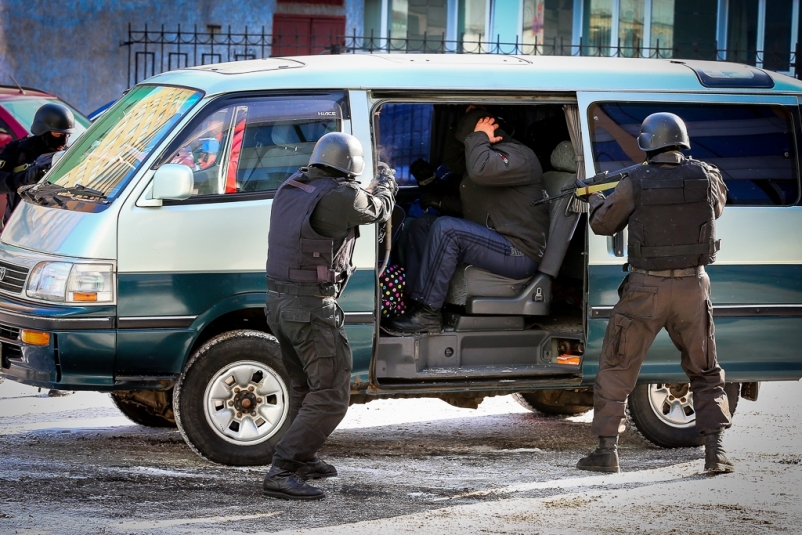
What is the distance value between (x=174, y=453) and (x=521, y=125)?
2878 mm

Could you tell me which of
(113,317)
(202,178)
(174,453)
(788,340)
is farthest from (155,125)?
(788,340)

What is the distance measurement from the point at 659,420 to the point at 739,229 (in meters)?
1.19

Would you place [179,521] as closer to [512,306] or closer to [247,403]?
[247,403]

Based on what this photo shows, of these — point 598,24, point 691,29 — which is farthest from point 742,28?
point 598,24

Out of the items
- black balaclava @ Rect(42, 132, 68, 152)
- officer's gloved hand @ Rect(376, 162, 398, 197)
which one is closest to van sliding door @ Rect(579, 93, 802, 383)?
officer's gloved hand @ Rect(376, 162, 398, 197)

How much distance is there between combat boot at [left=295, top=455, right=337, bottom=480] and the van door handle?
78.0 inches

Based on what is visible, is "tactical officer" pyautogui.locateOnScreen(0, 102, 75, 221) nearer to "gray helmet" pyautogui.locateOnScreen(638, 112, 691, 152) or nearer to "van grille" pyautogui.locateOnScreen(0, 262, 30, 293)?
"van grille" pyautogui.locateOnScreen(0, 262, 30, 293)

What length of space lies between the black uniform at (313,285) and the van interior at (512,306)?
2.49 feet

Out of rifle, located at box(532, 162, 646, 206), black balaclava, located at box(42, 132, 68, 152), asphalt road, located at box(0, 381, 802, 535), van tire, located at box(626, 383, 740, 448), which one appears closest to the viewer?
asphalt road, located at box(0, 381, 802, 535)

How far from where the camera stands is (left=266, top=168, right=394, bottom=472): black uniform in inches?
246

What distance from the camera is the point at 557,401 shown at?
8.01m

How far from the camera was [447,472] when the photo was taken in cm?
699

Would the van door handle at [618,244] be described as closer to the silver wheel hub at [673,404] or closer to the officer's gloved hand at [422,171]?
the silver wheel hub at [673,404]

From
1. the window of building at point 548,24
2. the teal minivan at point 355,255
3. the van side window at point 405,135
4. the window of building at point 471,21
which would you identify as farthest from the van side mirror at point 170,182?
the window of building at point 548,24
